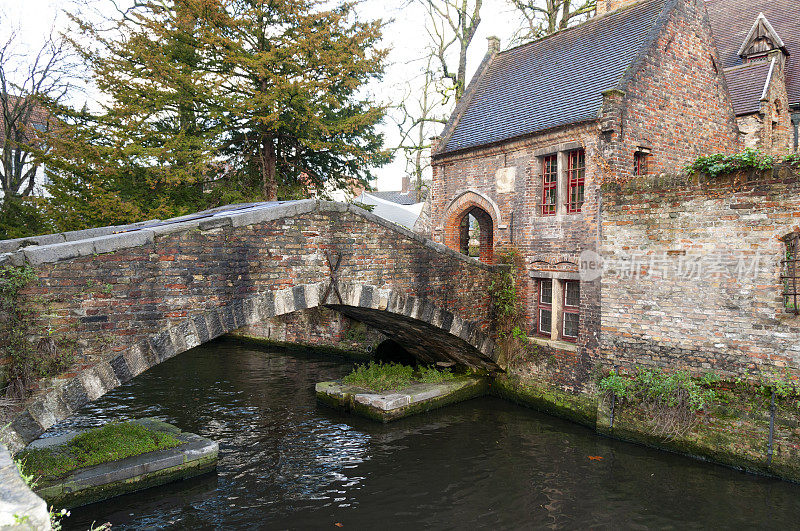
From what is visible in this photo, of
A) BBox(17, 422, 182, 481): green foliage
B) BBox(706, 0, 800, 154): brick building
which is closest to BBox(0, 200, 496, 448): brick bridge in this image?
BBox(17, 422, 182, 481): green foliage

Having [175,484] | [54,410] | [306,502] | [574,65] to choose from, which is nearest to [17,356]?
[54,410]

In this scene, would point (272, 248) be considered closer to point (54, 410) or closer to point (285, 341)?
point (54, 410)

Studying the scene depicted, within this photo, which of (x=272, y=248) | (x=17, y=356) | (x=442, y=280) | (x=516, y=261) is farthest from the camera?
(x=516, y=261)

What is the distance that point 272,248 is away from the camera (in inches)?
332

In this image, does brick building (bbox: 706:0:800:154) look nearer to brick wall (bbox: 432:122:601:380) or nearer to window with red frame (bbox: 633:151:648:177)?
window with red frame (bbox: 633:151:648:177)

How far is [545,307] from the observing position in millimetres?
12141

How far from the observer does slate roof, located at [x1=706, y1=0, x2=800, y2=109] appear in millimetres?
16719

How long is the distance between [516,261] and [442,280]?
221 centimetres

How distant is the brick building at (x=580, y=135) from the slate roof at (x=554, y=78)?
4cm

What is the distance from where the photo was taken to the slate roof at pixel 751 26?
16719mm

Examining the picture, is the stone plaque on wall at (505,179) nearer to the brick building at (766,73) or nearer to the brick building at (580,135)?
the brick building at (580,135)

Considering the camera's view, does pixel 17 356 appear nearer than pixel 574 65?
Yes

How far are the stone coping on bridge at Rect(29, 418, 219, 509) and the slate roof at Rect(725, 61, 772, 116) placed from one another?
16.1 m

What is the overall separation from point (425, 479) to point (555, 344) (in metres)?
4.49
